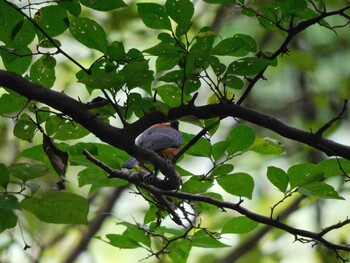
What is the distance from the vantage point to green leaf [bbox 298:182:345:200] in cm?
155

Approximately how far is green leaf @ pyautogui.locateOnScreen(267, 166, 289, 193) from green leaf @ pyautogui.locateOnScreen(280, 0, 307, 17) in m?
0.35

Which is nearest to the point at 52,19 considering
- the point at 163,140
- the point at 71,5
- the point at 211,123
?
Result: the point at 71,5

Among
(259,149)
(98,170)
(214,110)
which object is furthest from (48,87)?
(259,149)

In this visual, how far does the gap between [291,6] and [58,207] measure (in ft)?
2.13

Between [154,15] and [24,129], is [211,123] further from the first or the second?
[24,129]

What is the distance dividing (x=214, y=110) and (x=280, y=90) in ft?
12.7

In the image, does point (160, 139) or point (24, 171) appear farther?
point (160, 139)

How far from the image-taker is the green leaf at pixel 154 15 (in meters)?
1.46

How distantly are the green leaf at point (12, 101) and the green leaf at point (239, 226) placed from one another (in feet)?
1.96

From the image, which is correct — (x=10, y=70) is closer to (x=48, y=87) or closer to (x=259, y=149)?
(x=48, y=87)

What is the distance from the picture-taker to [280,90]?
17.4ft

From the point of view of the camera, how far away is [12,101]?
1585 millimetres

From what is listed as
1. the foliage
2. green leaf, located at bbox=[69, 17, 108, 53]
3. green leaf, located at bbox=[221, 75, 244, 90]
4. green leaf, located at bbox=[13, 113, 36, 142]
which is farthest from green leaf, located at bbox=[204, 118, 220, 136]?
green leaf, located at bbox=[13, 113, 36, 142]

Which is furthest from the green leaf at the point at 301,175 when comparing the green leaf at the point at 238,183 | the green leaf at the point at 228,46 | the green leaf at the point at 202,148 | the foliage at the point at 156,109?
the green leaf at the point at 228,46
